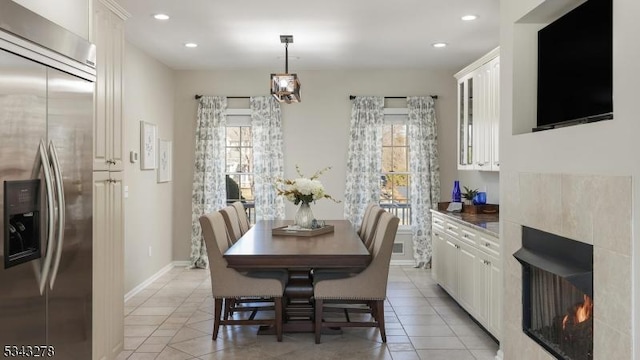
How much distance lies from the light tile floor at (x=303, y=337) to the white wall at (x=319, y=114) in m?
2.08

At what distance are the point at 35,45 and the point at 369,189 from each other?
5.23 m

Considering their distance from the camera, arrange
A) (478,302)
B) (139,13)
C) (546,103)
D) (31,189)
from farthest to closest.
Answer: (139,13) → (478,302) → (546,103) → (31,189)

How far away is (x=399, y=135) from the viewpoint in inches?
Answer: 286

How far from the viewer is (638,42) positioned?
76.1 inches

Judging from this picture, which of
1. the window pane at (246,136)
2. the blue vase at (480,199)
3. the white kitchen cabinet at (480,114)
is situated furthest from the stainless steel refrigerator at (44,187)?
the window pane at (246,136)

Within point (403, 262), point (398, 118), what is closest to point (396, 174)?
point (398, 118)

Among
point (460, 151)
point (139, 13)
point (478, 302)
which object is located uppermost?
point (139, 13)

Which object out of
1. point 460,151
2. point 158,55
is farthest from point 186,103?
point 460,151

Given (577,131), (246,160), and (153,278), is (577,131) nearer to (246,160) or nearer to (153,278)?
(153,278)

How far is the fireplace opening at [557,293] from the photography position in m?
2.30

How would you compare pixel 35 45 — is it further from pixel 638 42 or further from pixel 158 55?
pixel 158 55

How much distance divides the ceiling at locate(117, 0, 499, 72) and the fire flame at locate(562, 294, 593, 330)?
271cm

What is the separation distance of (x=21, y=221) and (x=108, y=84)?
4.94 ft

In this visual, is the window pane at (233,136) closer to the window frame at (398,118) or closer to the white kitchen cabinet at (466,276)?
the window frame at (398,118)
